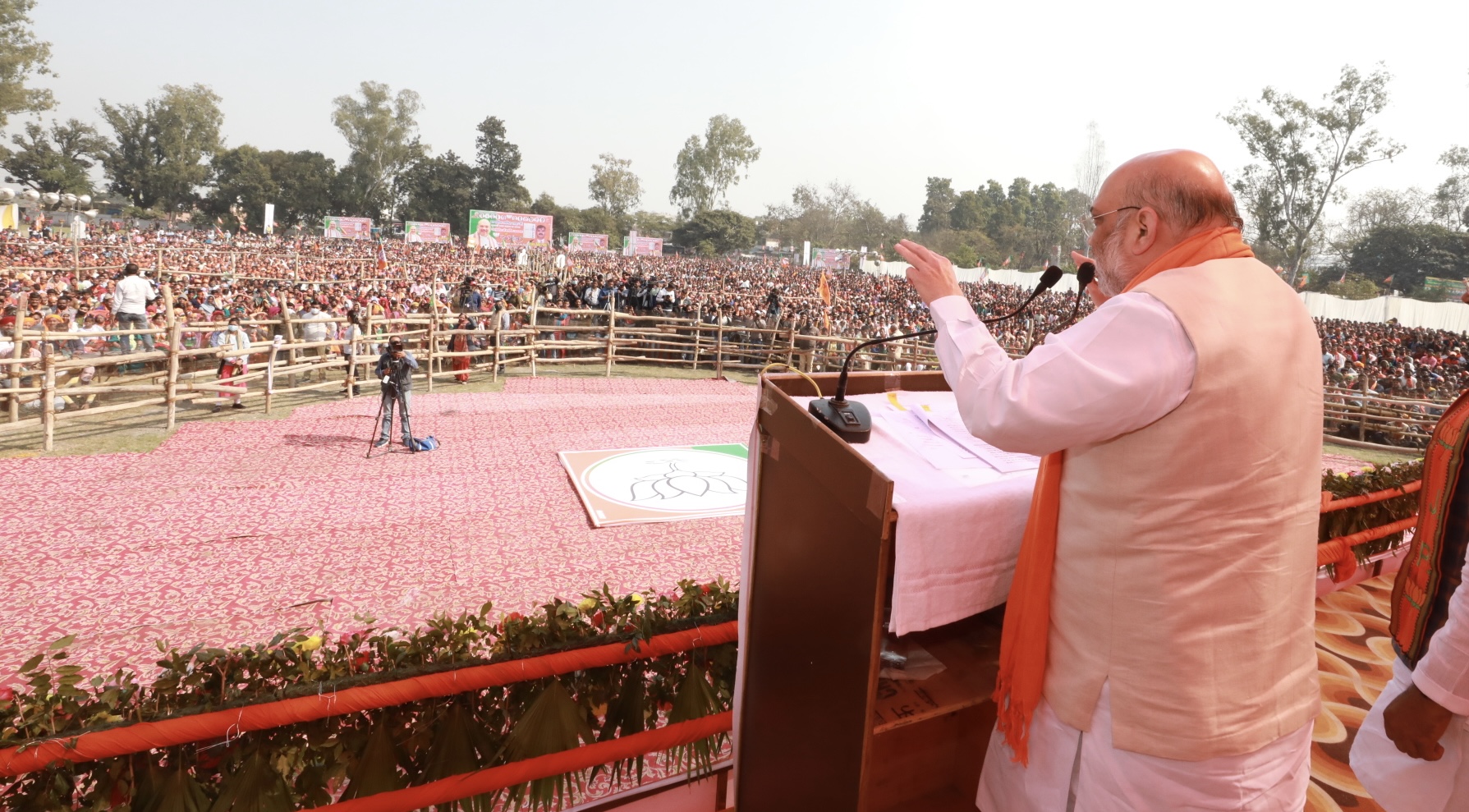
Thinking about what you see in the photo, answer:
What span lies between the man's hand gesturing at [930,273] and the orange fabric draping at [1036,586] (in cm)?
25

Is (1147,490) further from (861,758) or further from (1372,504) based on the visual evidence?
(1372,504)

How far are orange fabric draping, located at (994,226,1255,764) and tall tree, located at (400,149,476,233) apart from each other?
54.3 metres

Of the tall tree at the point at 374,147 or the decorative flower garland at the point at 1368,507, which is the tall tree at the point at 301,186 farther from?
the decorative flower garland at the point at 1368,507

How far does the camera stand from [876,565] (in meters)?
0.97

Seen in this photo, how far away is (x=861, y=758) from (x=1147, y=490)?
532 mm

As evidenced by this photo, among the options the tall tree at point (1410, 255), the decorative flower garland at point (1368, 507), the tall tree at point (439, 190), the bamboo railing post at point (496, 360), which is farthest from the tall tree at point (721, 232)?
the decorative flower garland at point (1368, 507)

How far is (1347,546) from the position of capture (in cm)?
329

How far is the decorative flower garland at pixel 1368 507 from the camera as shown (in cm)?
338

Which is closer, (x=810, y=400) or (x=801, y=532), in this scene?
(x=801, y=532)

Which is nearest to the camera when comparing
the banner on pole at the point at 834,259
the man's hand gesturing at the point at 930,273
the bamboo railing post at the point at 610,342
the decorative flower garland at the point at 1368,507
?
the man's hand gesturing at the point at 930,273

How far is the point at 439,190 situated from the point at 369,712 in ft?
180

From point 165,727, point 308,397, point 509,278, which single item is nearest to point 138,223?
point 509,278

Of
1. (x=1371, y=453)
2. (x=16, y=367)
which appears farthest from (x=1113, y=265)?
(x=1371, y=453)

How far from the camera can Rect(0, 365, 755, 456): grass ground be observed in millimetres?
6848
